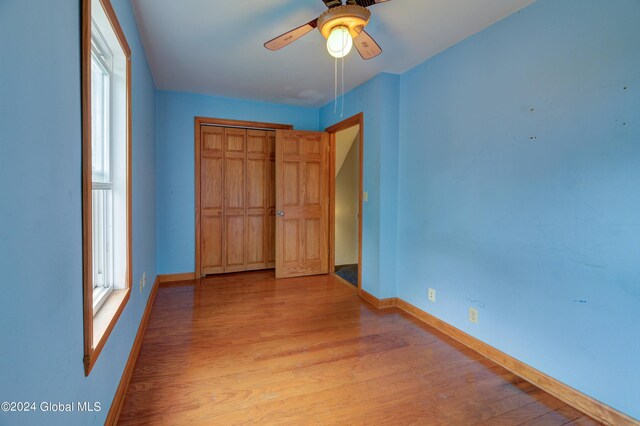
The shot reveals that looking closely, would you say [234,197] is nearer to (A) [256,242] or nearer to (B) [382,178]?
(A) [256,242]

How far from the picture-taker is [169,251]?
4074 millimetres

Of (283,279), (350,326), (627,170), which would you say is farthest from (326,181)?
(627,170)

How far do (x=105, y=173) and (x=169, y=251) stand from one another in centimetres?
249

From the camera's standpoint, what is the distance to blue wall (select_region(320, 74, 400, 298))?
3.22 metres

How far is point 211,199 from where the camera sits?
Result: 434 centimetres

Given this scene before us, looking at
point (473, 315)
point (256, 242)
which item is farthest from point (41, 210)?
point (256, 242)

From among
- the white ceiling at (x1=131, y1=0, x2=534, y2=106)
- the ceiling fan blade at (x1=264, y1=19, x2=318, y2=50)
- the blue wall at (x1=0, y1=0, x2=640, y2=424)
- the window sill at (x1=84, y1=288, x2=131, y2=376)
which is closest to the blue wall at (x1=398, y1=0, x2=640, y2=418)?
the blue wall at (x1=0, y1=0, x2=640, y2=424)

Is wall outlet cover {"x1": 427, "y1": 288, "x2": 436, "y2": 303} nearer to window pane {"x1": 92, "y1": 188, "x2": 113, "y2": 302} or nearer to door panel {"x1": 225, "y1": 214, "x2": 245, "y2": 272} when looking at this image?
window pane {"x1": 92, "y1": 188, "x2": 113, "y2": 302}

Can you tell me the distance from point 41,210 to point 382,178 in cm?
281

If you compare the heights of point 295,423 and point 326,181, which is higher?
point 326,181

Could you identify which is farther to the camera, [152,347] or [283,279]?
[283,279]

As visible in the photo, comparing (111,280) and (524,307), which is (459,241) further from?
(111,280)

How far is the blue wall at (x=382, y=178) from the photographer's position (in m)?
3.22

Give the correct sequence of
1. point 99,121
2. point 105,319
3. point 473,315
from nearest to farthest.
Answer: point 105,319
point 99,121
point 473,315
